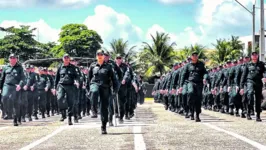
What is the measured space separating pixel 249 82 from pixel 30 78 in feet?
26.0

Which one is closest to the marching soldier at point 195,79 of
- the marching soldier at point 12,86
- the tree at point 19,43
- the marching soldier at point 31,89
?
the marching soldier at point 12,86

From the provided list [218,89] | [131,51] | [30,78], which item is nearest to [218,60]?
[131,51]

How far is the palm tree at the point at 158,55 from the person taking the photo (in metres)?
91.2

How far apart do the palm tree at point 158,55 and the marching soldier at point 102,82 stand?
74799mm

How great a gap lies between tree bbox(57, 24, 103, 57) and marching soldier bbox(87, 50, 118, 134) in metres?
94.7

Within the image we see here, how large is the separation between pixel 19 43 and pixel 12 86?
8749 cm

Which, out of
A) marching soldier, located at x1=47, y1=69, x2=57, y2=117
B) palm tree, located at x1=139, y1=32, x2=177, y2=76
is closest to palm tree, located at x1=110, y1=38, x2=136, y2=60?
palm tree, located at x1=139, y1=32, x2=177, y2=76

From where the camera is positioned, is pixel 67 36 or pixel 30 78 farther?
pixel 67 36

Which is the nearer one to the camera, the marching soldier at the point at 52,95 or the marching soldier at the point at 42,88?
the marching soldier at the point at 42,88

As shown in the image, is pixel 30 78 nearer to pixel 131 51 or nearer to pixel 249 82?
pixel 249 82

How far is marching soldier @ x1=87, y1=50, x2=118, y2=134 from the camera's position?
48.5 ft

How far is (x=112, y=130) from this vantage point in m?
15.4

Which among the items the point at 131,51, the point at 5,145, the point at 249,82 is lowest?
the point at 5,145

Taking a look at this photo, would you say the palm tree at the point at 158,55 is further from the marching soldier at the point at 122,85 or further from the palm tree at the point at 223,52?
the marching soldier at the point at 122,85
